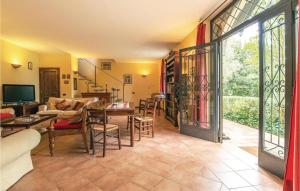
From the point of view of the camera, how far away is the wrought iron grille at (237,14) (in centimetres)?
287

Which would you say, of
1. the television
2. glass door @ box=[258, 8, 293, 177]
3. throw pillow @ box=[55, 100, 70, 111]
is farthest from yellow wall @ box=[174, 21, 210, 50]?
the television

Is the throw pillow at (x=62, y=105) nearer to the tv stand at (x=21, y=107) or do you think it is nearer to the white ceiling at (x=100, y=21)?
the tv stand at (x=21, y=107)

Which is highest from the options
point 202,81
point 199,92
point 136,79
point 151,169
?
point 136,79

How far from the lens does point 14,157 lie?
210 centimetres

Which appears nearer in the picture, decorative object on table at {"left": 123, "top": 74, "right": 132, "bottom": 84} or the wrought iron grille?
the wrought iron grille

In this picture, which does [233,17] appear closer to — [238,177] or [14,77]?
[238,177]

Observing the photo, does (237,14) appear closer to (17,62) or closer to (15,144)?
(15,144)

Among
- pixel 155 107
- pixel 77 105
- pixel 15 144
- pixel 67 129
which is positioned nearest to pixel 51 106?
pixel 77 105

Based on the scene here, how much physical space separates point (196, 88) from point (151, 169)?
2392 mm

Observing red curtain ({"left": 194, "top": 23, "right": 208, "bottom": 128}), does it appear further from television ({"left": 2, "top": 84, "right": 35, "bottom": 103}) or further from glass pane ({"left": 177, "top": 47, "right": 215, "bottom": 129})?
television ({"left": 2, "top": 84, "right": 35, "bottom": 103})

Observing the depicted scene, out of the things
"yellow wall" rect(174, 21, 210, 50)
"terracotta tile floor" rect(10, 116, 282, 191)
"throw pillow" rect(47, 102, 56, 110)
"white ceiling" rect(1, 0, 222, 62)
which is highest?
"white ceiling" rect(1, 0, 222, 62)

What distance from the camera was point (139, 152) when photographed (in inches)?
133

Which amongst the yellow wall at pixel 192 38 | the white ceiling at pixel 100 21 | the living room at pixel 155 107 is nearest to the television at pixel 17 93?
the living room at pixel 155 107

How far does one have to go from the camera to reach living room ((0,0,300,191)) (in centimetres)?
225
